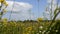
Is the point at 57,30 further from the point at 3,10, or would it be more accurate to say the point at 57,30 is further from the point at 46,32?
the point at 3,10

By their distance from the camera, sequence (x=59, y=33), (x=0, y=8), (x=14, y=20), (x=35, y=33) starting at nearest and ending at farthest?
1. (x=59, y=33)
2. (x=35, y=33)
3. (x=0, y=8)
4. (x=14, y=20)

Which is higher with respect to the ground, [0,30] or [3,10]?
[3,10]

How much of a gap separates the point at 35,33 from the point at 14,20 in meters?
2.20

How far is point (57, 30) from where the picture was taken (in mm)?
439

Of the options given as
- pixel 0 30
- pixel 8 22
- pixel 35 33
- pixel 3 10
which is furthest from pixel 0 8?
pixel 35 33

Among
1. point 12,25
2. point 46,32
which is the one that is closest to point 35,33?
point 46,32

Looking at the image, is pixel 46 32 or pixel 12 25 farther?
pixel 12 25

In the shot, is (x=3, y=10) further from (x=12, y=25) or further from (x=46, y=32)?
(x=46, y=32)

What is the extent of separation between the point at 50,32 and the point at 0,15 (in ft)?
5.70

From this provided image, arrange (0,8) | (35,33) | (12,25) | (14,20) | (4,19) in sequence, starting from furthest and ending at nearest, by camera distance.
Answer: (14,20) → (12,25) → (4,19) → (0,8) → (35,33)

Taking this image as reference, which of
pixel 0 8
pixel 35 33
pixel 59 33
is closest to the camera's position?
pixel 59 33

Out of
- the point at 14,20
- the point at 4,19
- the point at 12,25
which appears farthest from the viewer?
the point at 14,20

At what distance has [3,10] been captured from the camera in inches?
86.6

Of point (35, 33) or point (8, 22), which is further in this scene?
point (8, 22)
